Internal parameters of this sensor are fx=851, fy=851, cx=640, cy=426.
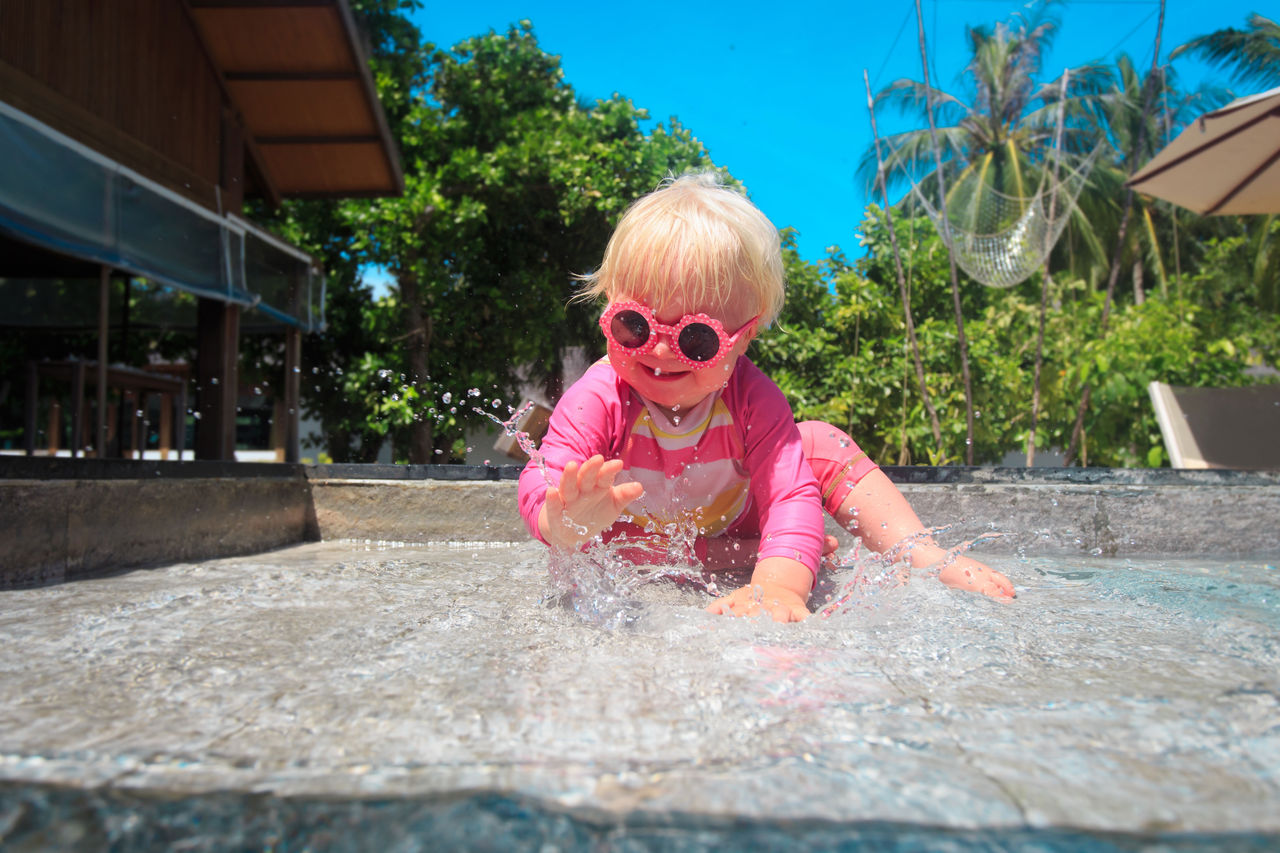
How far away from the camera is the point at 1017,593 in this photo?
6.66 ft

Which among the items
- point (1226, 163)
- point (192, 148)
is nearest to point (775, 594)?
point (1226, 163)

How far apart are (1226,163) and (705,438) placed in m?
5.31

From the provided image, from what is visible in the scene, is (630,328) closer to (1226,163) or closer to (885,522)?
(885,522)

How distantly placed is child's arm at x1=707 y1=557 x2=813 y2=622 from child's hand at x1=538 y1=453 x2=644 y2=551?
28 centimetres

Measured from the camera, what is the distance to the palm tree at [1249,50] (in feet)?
58.9

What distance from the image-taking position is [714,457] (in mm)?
2215

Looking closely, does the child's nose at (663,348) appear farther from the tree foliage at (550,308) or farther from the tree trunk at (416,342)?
the tree trunk at (416,342)

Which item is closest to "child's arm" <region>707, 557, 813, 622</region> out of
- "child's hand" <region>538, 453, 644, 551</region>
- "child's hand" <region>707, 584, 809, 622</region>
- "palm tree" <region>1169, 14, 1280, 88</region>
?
"child's hand" <region>707, 584, 809, 622</region>

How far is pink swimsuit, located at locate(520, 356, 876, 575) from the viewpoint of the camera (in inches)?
78.6

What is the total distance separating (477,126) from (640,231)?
8.75 metres

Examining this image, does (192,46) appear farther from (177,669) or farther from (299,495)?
(177,669)

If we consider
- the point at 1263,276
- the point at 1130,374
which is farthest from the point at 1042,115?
the point at 1130,374

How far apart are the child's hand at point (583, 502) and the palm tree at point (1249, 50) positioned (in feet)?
69.9

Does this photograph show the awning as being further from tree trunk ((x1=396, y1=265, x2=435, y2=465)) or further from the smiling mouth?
the smiling mouth
